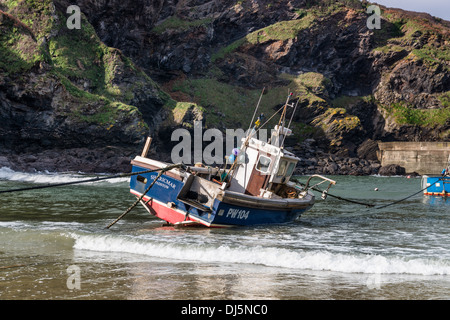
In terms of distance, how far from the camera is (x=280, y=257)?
10.2 metres

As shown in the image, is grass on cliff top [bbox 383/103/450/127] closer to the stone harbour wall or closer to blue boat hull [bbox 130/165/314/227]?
the stone harbour wall

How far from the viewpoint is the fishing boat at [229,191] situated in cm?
1413

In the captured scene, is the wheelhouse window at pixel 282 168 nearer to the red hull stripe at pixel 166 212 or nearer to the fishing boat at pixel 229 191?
the fishing boat at pixel 229 191

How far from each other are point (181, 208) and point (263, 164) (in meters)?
3.61

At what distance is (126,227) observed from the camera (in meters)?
14.9

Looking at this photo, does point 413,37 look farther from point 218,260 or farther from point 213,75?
point 218,260

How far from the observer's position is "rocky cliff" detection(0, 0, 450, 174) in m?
52.5

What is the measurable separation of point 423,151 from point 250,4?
172 feet

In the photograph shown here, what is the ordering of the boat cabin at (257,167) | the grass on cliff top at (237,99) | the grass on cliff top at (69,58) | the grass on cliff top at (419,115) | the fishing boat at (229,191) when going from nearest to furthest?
the fishing boat at (229,191), the boat cabin at (257,167), the grass on cliff top at (69,58), the grass on cliff top at (237,99), the grass on cliff top at (419,115)

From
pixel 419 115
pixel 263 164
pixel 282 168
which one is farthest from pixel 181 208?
pixel 419 115

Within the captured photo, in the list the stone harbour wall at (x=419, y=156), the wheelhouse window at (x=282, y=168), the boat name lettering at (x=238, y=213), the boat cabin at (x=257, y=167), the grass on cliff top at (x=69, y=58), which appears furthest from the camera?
the stone harbour wall at (x=419, y=156)

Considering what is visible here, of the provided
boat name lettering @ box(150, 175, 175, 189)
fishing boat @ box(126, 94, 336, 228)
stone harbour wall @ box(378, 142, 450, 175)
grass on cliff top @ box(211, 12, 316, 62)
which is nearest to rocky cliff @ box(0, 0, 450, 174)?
grass on cliff top @ box(211, 12, 316, 62)

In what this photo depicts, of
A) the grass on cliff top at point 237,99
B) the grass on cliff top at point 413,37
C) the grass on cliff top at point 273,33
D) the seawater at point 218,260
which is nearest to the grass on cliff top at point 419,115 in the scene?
the grass on cliff top at point 413,37

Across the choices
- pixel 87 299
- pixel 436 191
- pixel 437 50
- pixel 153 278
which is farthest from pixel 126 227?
pixel 437 50
